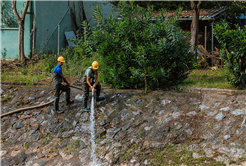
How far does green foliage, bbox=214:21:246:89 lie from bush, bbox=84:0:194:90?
3.47ft

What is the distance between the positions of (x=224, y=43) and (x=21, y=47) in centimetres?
946

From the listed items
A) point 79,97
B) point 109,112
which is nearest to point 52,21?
point 79,97

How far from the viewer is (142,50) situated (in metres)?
7.61

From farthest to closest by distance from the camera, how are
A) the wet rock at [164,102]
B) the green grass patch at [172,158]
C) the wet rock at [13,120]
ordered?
the wet rock at [13,120], the wet rock at [164,102], the green grass patch at [172,158]

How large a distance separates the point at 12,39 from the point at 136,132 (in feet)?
32.1

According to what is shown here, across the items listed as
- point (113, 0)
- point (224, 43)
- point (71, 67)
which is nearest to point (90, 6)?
point (113, 0)

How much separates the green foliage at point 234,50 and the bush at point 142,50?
1.06 metres

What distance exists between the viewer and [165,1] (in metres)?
20.6

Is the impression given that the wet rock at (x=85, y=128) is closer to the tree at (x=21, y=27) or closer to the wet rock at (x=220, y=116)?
the wet rock at (x=220, y=116)

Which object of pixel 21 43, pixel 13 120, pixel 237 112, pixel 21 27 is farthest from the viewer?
pixel 21 43

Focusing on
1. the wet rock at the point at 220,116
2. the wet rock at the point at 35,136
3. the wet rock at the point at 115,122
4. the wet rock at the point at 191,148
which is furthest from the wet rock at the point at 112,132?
the wet rock at the point at 220,116

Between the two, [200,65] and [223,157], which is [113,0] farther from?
[223,157]

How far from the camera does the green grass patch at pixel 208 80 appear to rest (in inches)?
312

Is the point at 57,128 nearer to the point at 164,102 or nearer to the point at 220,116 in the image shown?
the point at 164,102
